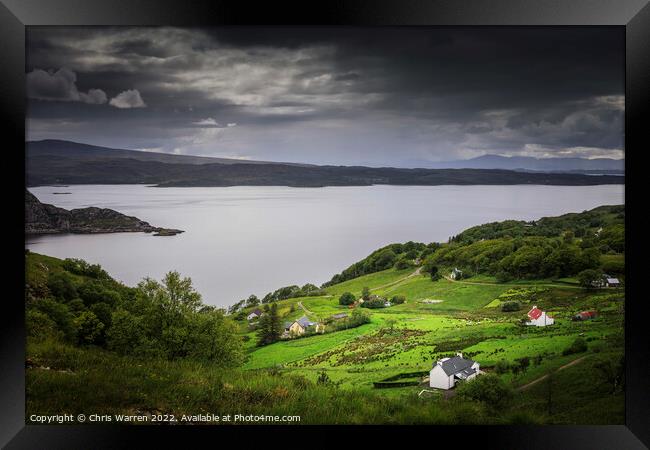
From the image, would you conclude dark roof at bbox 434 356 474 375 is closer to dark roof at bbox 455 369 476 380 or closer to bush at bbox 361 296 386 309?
dark roof at bbox 455 369 476 380

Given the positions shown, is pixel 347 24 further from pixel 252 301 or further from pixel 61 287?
pixel 61 287

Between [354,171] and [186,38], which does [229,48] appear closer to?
[186,38]

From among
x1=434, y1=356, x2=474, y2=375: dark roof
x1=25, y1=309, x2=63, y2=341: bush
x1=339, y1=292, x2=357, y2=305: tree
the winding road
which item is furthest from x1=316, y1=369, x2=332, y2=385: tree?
x1=25, y1=309, x2=63, y2=341: bush

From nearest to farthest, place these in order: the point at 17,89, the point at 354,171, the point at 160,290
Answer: the point at 17,89 < the point at 160,290 < the point at 354,171

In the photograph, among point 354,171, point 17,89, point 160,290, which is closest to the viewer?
point 17,89

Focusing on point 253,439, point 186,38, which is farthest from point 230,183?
point 253,439

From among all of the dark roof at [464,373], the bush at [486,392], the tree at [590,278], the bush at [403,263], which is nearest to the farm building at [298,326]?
the bush at [403,263]

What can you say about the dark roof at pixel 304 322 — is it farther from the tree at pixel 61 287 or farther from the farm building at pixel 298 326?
the tree at pixel 61 287
